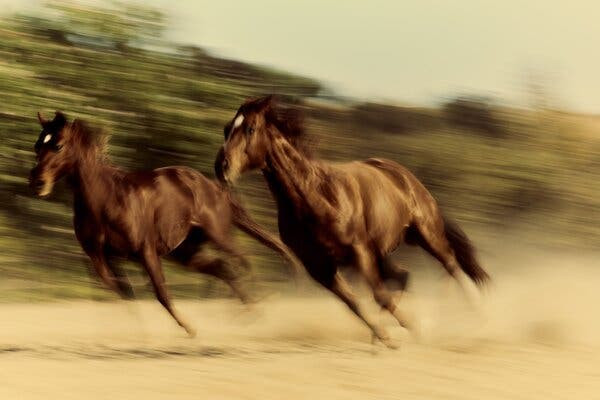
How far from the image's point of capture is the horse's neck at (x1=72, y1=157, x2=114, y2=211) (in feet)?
27.3

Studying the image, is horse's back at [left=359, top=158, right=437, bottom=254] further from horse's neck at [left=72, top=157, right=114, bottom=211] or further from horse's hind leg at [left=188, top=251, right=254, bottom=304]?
horse's neck at [left=72, top=157, right=114, bottom=211]

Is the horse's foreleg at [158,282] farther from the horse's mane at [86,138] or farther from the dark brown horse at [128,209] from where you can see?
the horse's mane at [86,138]

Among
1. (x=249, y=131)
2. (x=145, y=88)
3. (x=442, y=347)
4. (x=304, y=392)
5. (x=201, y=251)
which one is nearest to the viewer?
(x=304, y=392)

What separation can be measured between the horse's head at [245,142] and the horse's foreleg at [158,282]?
3.50ft

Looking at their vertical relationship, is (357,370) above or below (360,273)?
below

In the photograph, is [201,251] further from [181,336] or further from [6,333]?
[6,333]

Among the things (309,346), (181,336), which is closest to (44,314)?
(181,336)

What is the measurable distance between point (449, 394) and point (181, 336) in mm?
3328

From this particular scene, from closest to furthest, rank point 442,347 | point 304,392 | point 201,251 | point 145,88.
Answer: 1. point 304,392
2. point 442,347
3. point 201,251
4. point 145,88

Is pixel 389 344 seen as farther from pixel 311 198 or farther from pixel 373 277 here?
pixel 311 198

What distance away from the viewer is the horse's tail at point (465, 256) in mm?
9078

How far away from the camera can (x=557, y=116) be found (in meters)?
17.1

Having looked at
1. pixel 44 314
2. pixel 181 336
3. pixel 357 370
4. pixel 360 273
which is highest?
pixel 360 273

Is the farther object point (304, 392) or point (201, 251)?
point (201, 251)
